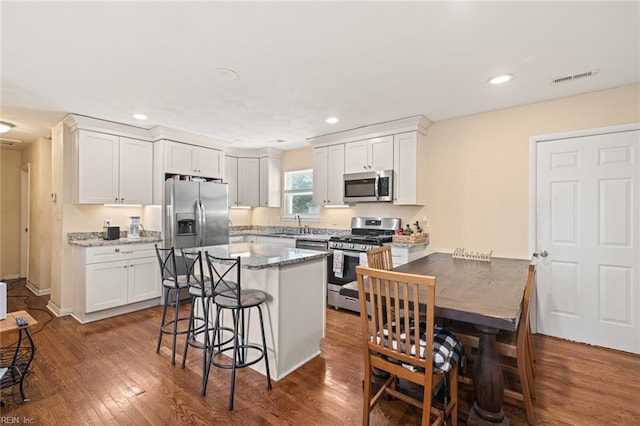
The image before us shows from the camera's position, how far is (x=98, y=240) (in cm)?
394

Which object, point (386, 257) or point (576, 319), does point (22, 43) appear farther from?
point (576, 319)

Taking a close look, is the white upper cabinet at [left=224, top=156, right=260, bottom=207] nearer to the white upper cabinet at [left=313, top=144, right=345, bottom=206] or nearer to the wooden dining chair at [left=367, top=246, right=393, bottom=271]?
the white upper cabinet at [left=313, top=144, right=345, bottom=206]

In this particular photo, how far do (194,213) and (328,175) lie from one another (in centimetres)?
210

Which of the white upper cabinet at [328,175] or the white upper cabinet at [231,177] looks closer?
the white upper cabinet at [328,175]

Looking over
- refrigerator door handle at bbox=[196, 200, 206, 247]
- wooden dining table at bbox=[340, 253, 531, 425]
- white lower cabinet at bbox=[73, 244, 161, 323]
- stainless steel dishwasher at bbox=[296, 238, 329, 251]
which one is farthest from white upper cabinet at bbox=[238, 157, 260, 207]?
wooden dining table at bbox=[340, 253, 531, 425]

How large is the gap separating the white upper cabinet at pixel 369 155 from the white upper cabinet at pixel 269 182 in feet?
5.92

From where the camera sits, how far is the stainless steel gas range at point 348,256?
3914 mm

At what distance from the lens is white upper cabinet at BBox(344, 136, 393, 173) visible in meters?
4.08

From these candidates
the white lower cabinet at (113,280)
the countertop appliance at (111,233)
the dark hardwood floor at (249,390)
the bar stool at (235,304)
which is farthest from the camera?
the countertop appliance at (111,233)

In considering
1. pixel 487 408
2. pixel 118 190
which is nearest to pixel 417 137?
pixel 487 408

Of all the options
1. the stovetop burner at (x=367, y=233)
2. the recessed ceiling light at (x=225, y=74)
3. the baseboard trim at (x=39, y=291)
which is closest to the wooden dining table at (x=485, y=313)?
the stovetop burner at (x=367, y=233)

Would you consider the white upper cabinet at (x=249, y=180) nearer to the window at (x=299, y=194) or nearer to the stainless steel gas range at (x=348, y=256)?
the window at (x=299, y=194)

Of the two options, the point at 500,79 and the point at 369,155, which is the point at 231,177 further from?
the point at 500,79

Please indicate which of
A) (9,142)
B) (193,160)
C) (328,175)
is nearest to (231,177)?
(193,160)
